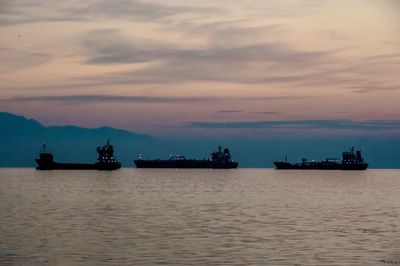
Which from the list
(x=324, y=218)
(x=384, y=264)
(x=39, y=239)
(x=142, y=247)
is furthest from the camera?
(x=324, y=218)

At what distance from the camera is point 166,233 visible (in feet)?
198

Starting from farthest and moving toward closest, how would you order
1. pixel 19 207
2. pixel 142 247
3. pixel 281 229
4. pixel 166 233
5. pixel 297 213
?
pixel 19 207 < pixel 297 213 < pixel 281 229 < pixel 166 233 < pixel 142 247

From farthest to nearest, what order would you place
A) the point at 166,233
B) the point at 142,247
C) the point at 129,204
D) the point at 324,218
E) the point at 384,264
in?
the point at 129,204, the point at 324,218, the point at 166,233, the point at 142,247, the point at 384,264

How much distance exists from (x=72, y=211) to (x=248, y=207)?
21.7 m

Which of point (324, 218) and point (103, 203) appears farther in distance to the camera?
point (103, 203)

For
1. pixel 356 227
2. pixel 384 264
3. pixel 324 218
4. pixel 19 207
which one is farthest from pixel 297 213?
pixel 384 264

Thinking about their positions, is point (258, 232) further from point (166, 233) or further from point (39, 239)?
point (39, 239)

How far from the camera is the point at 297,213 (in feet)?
278

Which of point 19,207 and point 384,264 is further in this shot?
point 19,207

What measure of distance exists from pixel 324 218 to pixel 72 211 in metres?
27.7

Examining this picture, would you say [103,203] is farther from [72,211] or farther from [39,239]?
[39,239]

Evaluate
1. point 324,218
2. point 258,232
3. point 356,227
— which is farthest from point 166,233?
point 324,218

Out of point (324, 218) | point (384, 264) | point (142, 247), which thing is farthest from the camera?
point (324, 218)

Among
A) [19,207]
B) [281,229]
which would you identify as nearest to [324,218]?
[281,229]
